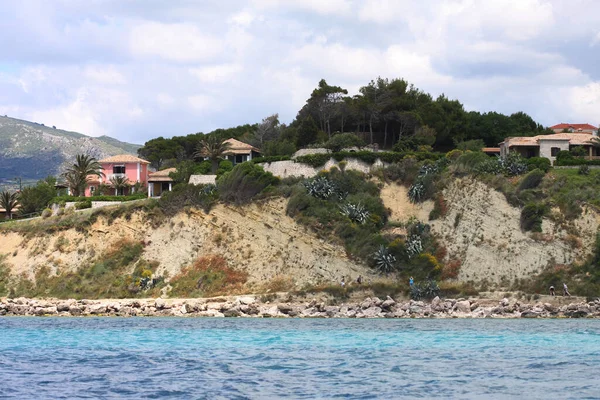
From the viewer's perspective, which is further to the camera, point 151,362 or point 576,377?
point 151,362

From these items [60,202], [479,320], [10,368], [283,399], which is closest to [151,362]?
[10,368]

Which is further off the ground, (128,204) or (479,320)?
(128,204)

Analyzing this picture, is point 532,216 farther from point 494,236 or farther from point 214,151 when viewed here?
point 214,151

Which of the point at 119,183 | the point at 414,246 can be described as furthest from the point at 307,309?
the point at 119,183

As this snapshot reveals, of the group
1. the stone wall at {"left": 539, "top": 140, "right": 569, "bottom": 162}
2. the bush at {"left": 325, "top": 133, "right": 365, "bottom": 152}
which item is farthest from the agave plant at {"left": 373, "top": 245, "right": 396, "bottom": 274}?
the stone wall at {"left": 539, "top": 140, "right": 569, "bottom": 162}

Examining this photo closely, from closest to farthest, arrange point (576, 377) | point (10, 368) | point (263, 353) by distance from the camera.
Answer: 1. point (576, 377)
2. point (10, 368)
3. point (263, 353)

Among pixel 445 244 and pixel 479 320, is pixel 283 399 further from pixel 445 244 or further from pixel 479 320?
pixel 445 244

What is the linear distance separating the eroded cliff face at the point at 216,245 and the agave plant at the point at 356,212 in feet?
9.51

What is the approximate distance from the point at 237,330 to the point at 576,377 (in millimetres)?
19460

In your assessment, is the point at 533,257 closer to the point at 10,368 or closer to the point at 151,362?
the point at 151,362

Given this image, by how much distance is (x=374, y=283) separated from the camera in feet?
189

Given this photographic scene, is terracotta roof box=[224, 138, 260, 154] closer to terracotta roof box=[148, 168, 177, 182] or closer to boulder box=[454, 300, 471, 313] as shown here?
terracotta roof box=[148, 168, 177, 182]

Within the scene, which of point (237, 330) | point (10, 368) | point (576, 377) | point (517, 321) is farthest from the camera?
point (517, 321)

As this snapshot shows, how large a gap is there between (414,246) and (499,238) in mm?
5683
